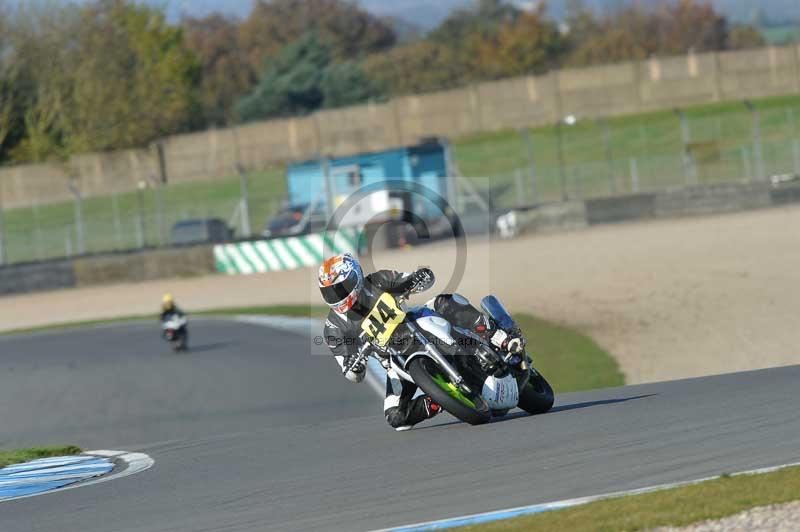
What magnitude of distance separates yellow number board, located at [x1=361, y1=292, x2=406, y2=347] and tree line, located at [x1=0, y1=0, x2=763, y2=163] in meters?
58.7

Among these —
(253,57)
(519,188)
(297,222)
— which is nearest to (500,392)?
(297,222)

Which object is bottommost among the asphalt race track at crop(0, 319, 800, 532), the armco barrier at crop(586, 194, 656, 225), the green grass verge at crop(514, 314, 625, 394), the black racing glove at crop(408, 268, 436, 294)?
the green grass verge at crop(514, 314, 625, 394)

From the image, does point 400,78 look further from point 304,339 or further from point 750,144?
point 304,339

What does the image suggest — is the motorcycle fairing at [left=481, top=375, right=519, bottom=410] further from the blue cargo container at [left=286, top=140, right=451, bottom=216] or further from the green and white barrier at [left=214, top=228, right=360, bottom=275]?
the blue cargo container at [left=286, top=140, right=451, bottom=216]

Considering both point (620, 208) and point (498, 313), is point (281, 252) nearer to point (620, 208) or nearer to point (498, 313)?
point (620, 208)

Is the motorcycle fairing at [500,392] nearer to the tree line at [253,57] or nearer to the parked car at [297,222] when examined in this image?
the parked car at [297,222]

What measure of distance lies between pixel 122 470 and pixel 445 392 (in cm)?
265

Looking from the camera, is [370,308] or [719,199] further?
[719,199]

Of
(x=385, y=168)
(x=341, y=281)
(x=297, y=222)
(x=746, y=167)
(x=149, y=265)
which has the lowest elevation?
(x=149, y=265)

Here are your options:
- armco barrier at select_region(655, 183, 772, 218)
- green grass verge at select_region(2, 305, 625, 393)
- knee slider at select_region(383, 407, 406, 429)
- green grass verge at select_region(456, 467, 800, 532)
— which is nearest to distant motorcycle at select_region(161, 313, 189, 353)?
green grass verge at select_region(2, 305, 625, 393)

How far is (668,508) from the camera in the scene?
226 inches

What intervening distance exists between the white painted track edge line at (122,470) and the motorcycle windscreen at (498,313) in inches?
110

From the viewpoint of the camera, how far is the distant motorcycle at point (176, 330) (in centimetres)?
2355

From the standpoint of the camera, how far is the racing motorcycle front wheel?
8719 mm
